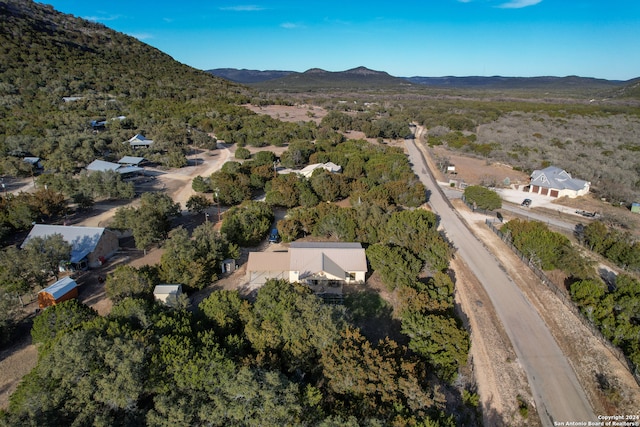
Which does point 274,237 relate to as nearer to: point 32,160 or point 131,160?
point 131,160

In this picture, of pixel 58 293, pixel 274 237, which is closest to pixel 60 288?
pixel 58 293

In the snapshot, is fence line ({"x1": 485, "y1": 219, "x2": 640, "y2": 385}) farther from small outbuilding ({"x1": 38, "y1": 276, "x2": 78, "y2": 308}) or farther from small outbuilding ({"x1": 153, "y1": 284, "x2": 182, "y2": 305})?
small outbuilding ({"x1": 38, "y1": 276, "x2": 78, "y2": 308})

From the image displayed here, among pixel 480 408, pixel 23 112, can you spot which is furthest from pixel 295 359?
pixel 23 112

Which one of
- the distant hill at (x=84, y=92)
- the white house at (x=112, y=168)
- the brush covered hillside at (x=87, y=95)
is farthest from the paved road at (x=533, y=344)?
the distant hill at (x=84, y=92)

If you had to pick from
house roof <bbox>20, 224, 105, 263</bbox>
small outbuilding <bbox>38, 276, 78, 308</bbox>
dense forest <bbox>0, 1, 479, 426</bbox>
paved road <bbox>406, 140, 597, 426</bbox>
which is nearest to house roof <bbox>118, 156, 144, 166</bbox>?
dense forest <bbox>0, 1, 479, 426</bbox>

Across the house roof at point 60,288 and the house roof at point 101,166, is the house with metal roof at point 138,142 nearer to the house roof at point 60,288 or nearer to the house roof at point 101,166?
the house roof at point 101,166
